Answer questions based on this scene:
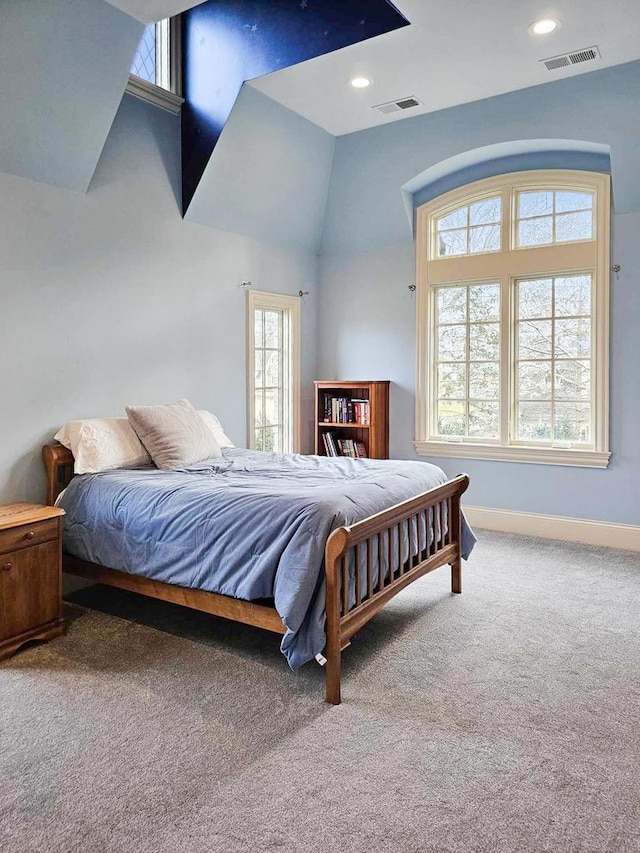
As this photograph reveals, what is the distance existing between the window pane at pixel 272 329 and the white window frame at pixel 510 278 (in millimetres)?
1250

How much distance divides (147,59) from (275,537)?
11.6ft

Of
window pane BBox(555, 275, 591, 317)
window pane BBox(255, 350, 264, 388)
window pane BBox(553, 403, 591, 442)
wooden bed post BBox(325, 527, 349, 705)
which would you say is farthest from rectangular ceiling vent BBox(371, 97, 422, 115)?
wooden bed post BBox(325, 527, 349, 705)

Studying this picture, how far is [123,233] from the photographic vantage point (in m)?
4.12

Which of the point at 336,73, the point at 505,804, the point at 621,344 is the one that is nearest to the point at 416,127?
the point at 336,73

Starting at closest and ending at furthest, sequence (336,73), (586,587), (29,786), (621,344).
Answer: (29,786) < (586,587) < (336,73) < (621,344)

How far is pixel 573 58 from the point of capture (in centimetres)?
390

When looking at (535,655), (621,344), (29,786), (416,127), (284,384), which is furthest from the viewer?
(284,384)

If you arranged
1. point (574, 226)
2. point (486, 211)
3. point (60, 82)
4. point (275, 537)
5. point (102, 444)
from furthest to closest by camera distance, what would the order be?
1. point (486, 211)
2. point (574, 226)
3. point (102, 444)
4. point (60, 82)
5. point (275, 537)

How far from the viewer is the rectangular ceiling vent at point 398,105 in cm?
454

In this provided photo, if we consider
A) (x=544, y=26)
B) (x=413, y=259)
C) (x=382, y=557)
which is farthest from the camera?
(x=413, y=259)

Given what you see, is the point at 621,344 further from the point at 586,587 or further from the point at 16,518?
the point at 16,518

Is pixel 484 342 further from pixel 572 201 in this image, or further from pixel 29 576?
pixel 29 576

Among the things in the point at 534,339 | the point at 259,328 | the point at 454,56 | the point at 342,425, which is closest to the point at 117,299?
the point at 259,328

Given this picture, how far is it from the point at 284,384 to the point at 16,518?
3060mm
